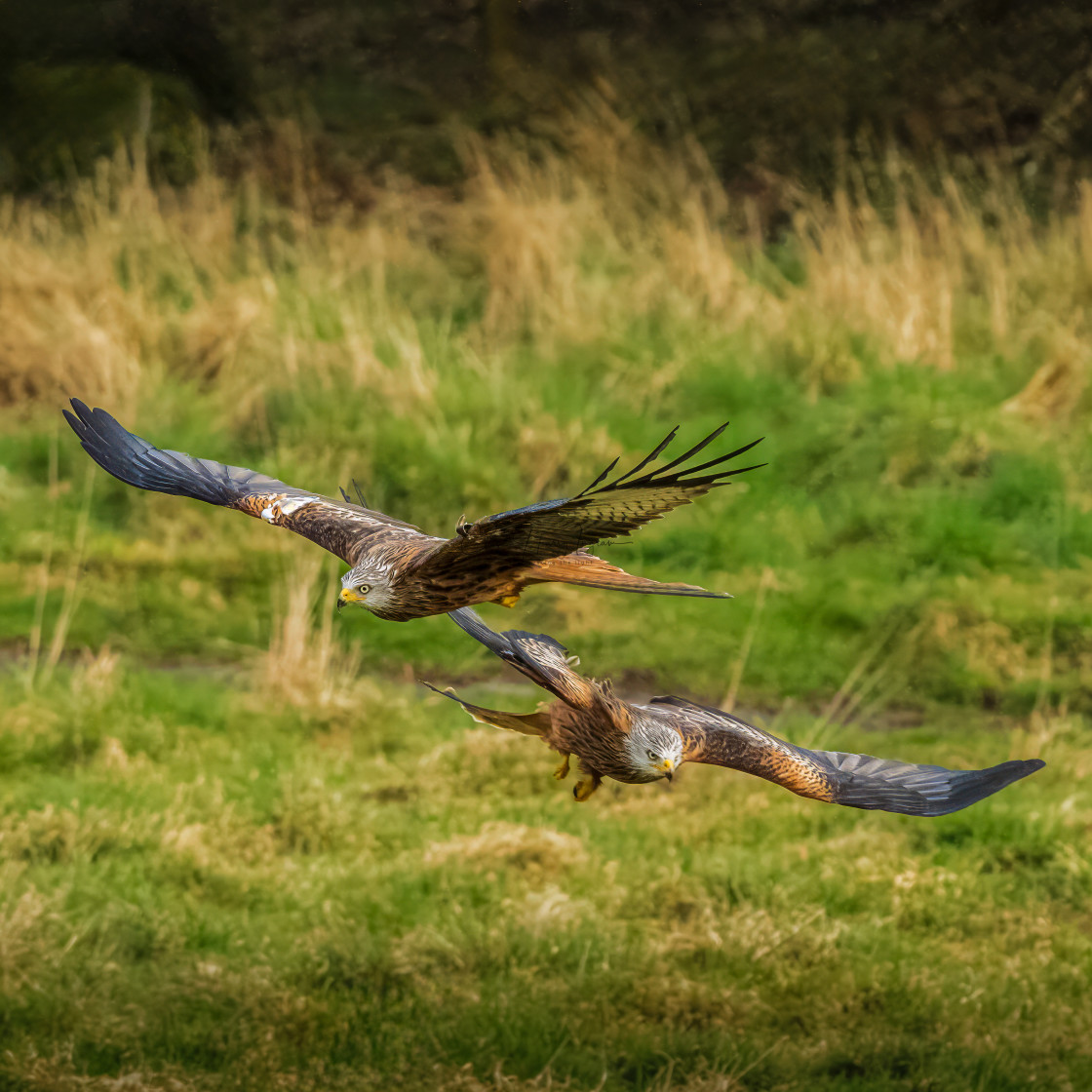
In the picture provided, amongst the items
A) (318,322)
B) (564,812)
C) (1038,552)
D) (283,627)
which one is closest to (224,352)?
(318,322)

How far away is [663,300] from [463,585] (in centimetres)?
701

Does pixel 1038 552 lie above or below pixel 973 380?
below

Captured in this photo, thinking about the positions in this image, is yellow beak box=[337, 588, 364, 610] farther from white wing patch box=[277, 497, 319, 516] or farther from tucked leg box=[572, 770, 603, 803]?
white wing patch box=[277, 497, 319, 516]

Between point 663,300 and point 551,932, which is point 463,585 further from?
Result: point 663,300

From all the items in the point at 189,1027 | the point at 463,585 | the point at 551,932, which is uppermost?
the point at 463,585

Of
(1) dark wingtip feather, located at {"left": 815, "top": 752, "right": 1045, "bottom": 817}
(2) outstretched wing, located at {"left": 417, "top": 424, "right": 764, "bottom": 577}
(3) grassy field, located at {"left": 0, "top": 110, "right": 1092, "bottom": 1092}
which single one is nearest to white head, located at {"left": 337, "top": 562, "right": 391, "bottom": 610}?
(2) outstretched wing, located at {"left": 417, "top": 424, "right": 764, "bottom": 577}

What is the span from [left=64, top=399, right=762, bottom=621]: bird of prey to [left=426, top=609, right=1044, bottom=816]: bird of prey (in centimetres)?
10

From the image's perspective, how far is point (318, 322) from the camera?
9180 millimetres

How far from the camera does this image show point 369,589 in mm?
2717

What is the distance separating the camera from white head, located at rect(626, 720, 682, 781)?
2596 millimetres

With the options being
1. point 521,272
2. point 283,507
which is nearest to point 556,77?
Answer: point 521,272

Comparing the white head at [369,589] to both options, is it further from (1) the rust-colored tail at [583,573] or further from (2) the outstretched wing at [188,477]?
(2) the outstretched wing at [188,477]

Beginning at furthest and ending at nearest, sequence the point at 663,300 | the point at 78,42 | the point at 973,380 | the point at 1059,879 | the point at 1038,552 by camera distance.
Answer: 1. the point at 78,42
2. the point at 663,300
3. the point at 973,380
4. the point at 1038,552
5. the point at 1059,879

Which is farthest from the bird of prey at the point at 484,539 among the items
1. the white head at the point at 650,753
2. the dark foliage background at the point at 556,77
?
the dark foliage background at the point at 556,77
